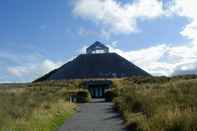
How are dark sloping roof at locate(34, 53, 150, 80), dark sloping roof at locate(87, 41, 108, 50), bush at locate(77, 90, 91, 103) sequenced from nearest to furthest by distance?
1. bush at locate(77, 90, 91, 103)
2. dark sloping roof at locate(34, 53, 150, 80)
3. dark sloping roof at locate(87, 41, 108, 50)

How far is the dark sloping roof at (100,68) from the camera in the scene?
101 metres

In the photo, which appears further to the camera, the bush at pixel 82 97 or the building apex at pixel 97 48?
the building apex at pixel 97 48

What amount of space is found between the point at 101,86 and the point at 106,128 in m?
66.6

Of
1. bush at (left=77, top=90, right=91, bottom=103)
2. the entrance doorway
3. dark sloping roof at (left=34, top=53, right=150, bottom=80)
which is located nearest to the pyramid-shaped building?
dark sloping roof at (left=34, top=53, right=150, bottom=80)

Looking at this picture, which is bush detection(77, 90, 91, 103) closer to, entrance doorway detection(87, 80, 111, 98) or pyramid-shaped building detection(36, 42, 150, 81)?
entrance doorway detection(87, 80, 111, 98)

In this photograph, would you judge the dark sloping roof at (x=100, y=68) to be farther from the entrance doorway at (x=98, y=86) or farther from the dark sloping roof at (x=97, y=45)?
the entrance doorway at (x=98, y=86)

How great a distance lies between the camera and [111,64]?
338ft

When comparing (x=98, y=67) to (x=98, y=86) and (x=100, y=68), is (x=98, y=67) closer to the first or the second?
(x=100, y=68)

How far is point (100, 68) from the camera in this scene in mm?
103500

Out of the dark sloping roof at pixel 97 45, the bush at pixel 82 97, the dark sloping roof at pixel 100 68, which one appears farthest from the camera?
the dark sloping roof at pixel 97 45

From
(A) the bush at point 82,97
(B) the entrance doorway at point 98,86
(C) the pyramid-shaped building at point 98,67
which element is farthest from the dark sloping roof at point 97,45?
(A) the bush at point 82,97

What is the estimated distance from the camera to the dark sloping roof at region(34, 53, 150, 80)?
332 ft

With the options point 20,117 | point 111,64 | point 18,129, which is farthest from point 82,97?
point 111,64

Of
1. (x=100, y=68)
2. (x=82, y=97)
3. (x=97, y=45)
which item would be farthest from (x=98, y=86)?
(x=82, y=97)
